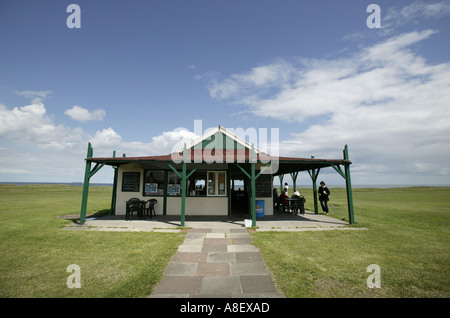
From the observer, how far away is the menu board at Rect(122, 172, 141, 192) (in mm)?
12039

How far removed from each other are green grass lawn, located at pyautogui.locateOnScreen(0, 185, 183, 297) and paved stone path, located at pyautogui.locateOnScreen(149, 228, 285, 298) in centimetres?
35

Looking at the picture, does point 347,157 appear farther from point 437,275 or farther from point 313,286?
point 313,286

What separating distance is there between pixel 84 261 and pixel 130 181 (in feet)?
24.7

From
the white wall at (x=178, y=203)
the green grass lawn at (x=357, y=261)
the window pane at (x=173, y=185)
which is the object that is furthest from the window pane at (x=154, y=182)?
the green grass lawn at (x=357, y=261)

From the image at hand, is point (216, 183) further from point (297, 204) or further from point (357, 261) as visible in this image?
point (357, 261)

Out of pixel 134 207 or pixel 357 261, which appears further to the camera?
pixel 134 207

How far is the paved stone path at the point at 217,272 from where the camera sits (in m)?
3.72

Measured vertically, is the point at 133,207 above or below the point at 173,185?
below

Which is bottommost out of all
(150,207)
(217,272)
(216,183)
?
(217,272)

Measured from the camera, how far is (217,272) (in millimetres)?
4578

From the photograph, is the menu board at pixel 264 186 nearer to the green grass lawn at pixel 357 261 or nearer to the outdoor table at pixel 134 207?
the green grass lawn at pixel 357 261

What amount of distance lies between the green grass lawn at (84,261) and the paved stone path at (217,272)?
0.35 meters

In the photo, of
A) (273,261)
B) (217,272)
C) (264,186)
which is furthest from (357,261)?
(264,186)
